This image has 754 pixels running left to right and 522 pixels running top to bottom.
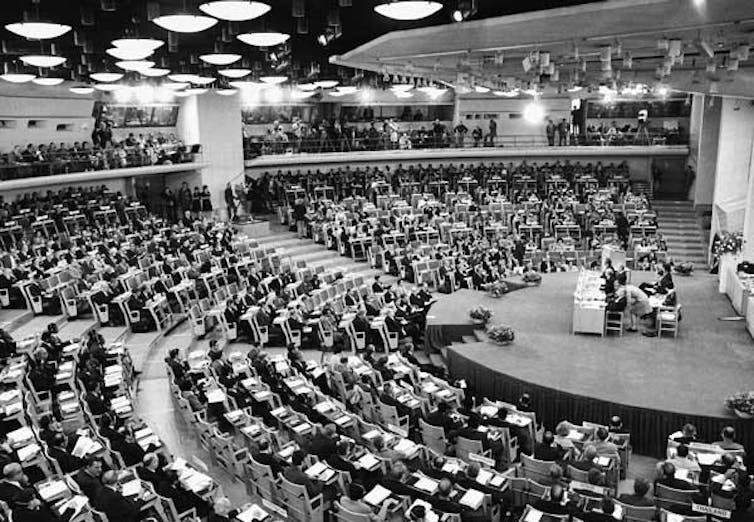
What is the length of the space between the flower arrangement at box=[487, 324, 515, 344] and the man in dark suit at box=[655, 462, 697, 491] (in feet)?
19.4

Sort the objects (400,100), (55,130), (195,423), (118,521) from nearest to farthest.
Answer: (118,521) → (195,423) → (55,130) → (400,100)

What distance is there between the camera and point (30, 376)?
13.9m

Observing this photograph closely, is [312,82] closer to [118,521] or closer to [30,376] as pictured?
[30,376]

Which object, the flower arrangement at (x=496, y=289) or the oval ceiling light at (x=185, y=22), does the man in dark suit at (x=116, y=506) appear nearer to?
the oval ceiling light at (x=185, y=22)

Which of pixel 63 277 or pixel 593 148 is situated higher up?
pixel 593 148

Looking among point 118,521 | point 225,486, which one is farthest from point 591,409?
point 118,521

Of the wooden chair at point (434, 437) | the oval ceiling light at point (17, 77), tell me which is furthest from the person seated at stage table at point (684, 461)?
the oval ceiling light at point (17, 77)

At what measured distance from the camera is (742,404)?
38.7 ft

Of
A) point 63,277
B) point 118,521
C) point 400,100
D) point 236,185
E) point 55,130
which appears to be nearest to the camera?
point 118,521

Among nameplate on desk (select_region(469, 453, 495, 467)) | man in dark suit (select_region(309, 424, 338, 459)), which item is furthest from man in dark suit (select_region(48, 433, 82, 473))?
nameplate on desk (select_region(469, 453, 495, 467))

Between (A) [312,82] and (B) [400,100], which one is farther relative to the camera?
(B) [400,100]

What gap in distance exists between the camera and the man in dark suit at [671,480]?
387 inches

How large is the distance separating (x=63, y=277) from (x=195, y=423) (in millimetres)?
10129

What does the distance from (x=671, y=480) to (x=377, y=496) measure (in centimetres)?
404
